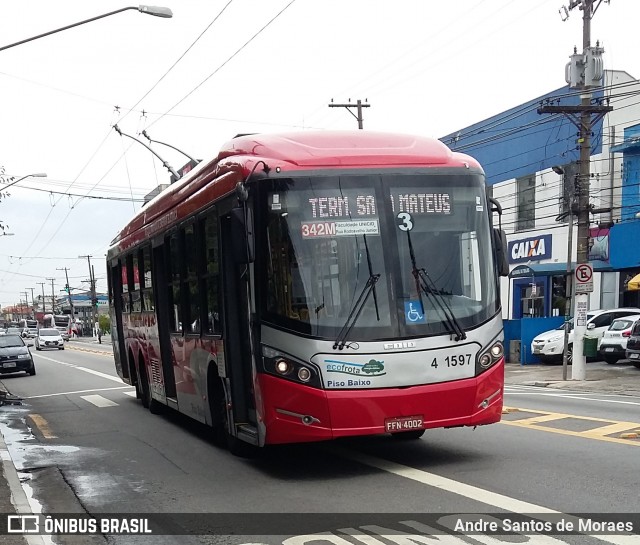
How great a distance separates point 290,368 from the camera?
321 inches

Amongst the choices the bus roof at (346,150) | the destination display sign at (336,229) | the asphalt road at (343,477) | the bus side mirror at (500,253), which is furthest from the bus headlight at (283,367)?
the bus side mirror at (500,253)

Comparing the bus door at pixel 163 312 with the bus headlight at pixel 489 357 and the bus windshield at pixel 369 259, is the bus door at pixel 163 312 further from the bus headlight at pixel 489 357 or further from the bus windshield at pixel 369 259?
the bus headlight at pixel 489 357

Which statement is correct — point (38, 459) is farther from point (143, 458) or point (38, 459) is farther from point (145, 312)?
point (145, 312)

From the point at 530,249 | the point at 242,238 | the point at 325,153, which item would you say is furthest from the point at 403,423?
the point at 530,249

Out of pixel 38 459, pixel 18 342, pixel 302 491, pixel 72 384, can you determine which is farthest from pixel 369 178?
pixel 18 342

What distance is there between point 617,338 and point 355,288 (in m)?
20.3

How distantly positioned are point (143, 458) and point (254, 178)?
4133 millimetres

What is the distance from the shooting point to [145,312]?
47.0 ft

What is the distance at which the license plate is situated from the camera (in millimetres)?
8141

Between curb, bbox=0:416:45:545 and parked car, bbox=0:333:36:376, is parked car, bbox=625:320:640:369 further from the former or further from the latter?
parked car, bbox=0:333:36:376

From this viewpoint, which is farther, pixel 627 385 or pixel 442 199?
pixel 627 385

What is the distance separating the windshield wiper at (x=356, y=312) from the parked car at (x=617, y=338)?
19.6m

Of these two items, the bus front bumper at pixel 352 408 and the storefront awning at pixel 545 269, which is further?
the storefront awning at pixel 545 269

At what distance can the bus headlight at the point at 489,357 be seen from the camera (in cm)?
855
